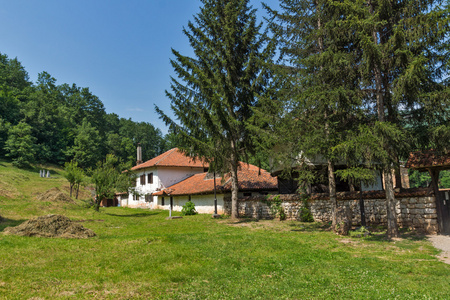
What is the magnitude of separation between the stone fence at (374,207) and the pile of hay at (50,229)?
39.8 feet

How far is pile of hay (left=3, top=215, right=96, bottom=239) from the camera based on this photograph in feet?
37.5

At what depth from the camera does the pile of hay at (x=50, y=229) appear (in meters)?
11.4

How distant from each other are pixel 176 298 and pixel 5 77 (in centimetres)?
9493

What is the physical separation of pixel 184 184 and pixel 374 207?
2143 cm

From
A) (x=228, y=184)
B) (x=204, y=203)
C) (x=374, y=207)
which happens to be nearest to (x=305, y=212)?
(x=374, y=207)

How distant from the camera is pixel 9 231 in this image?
11.5 m

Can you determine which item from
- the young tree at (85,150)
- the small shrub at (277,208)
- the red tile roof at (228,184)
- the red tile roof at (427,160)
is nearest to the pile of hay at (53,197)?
the red tile roof at (228,184)

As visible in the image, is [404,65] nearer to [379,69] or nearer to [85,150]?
[379,69]

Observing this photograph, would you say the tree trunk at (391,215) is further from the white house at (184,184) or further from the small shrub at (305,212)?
the white house at (184,184)

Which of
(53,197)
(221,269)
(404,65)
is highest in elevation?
(404,65)

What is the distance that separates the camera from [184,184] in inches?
1248

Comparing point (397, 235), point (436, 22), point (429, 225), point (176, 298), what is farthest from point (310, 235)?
point (436, 22)

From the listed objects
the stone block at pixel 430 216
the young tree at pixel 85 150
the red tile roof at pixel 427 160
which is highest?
the young tree at pixel 85 150

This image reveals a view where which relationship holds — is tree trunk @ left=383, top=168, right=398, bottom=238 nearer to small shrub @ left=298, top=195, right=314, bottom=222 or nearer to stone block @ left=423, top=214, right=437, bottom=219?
stone block @ left=423, top=214, right=437, bottom=219
